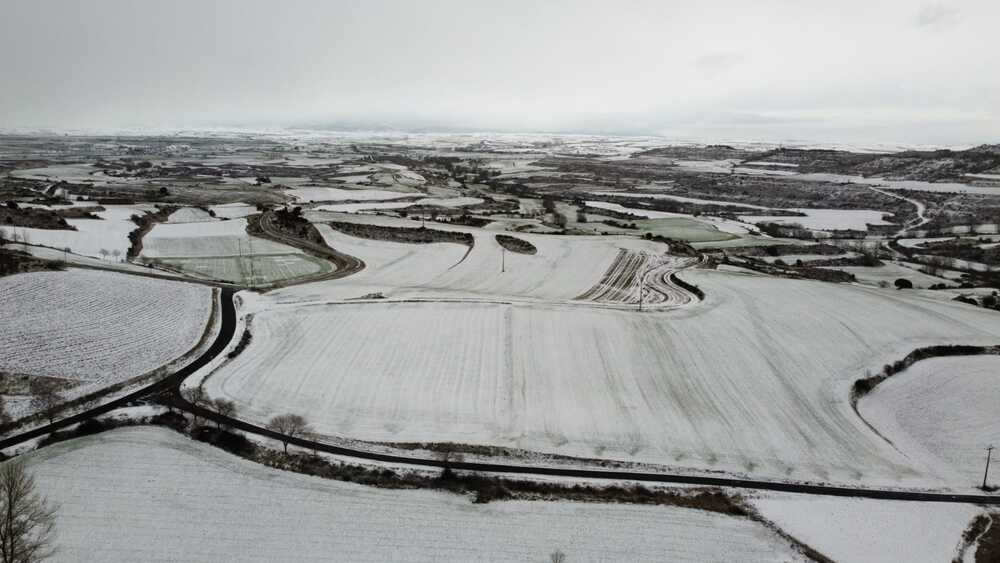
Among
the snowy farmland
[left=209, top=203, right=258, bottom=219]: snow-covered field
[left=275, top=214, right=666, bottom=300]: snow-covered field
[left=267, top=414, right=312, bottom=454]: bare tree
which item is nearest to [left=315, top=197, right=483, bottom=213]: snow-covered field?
[left=209, top=203, right=258, bottom=219]: snow-covered field

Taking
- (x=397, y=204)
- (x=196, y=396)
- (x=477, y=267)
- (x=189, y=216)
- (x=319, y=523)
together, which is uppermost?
(x=397, y=204)

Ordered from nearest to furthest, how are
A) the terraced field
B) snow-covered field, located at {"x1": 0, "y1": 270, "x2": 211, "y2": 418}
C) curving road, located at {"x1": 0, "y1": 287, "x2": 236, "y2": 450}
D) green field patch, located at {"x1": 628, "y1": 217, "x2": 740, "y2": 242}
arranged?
curving road, located at {"x1": 0, "y1": 287, "x2": 236, "y2": 450}
snow-covered field, located at {"x1": 0, "y1": 270, "x2": 211, "y2": 418}
the terraced field
green field patch, located at {"x1": 628, "y1": 217, "x2": 740, "y2": 242}

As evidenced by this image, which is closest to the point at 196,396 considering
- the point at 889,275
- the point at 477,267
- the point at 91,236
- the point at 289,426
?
the point at 289,426

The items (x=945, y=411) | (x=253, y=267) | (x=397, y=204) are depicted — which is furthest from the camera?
(x=397, y=204)

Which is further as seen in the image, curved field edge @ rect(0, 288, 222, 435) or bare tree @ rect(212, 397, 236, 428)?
bare tree @ rect(212, 397, 236, 428)

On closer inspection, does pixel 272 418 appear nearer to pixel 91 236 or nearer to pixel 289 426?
pixel 289 426

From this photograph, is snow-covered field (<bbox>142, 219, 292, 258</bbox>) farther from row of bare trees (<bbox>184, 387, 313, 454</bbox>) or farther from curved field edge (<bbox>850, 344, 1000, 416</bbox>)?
curved field edge (<bbox>850, 344, 1000, 416</bbox>)

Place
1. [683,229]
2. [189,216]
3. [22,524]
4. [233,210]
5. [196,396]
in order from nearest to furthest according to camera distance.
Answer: [22,524]
[196,396]
[189,216]
[683,229]
[233,210]
